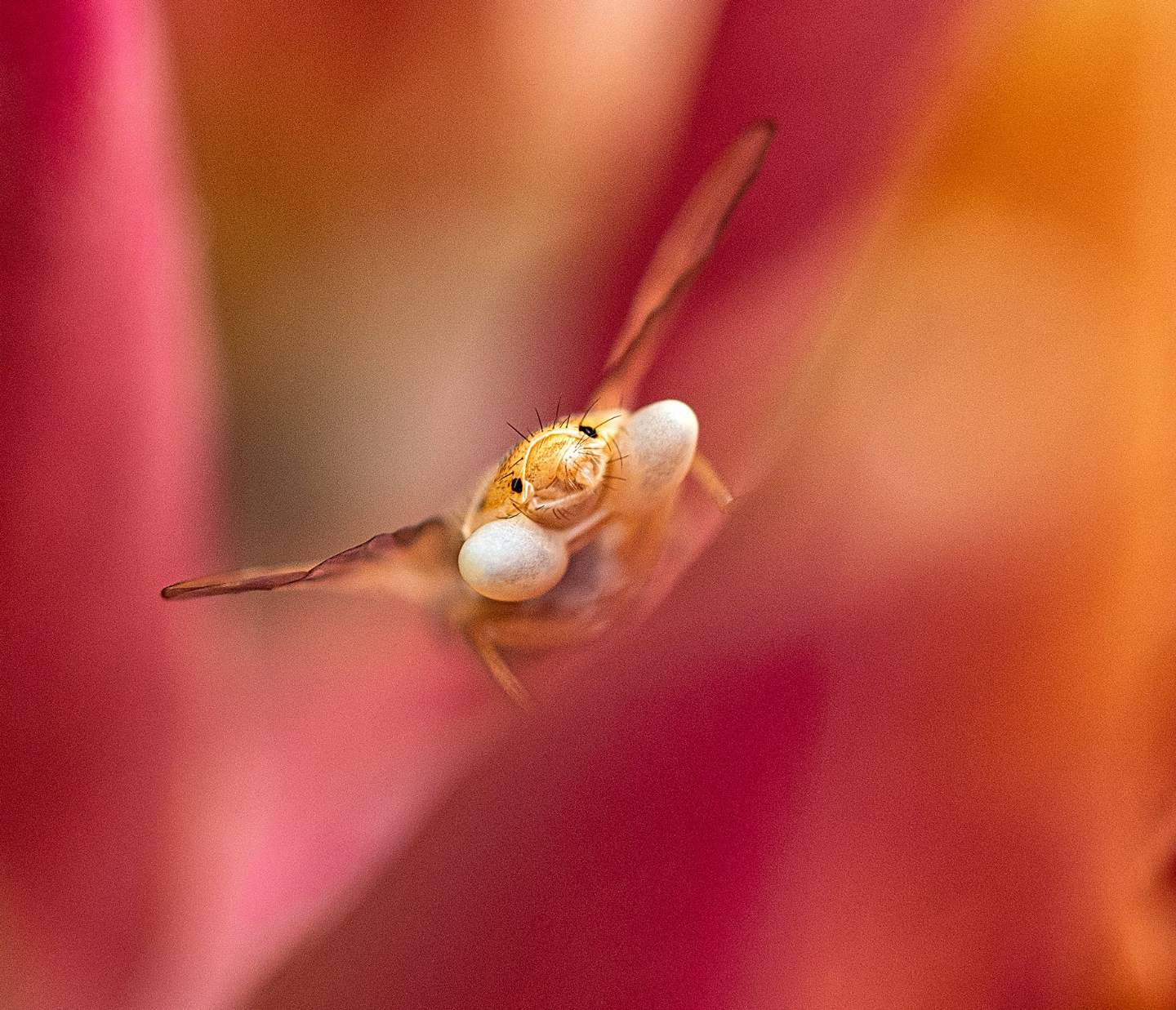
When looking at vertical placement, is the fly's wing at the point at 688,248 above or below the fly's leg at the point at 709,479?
above

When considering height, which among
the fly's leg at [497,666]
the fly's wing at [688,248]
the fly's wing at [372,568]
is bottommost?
the fly's leg at [497,666]

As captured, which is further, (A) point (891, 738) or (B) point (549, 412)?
(B) point (549, 412)
